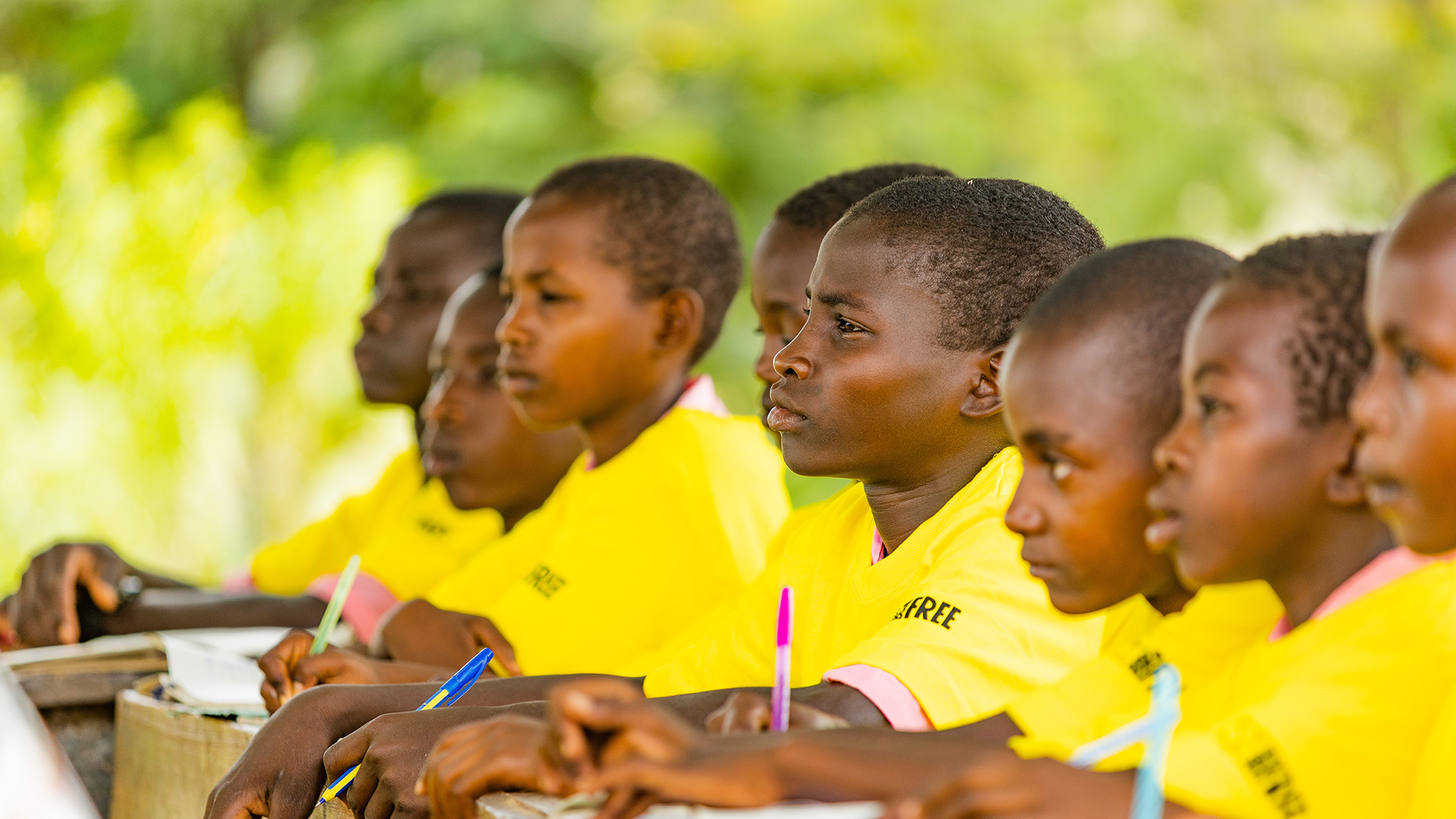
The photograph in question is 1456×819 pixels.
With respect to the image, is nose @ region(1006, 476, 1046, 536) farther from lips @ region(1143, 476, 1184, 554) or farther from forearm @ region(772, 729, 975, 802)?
forearm @ region(772, 729, 975, 802)

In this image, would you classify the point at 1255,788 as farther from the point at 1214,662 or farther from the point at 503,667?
the point at 503,667

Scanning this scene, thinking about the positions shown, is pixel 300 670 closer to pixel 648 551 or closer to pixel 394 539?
pixel 648 551

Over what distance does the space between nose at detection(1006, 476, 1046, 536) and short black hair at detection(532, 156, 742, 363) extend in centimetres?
146

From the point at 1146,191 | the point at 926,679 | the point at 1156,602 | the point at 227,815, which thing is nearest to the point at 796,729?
the point at 926,679

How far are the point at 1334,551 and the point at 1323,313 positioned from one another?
0.64 feet

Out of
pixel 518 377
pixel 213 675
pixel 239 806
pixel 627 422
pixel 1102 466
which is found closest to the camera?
pixel 1102 466

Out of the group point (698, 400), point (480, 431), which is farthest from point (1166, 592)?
point (480, 431)

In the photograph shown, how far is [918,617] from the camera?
5.51 ft

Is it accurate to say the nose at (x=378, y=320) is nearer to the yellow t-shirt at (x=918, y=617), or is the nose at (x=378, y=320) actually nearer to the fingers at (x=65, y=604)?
the fingers at (x=65, y=604)

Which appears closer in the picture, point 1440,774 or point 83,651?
point 1440,774

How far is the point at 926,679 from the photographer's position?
160 cm

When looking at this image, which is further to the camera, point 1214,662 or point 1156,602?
point 1156,602

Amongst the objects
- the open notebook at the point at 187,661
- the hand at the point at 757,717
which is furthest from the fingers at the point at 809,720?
the open notebook at the point at 187,661

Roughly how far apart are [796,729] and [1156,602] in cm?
43
